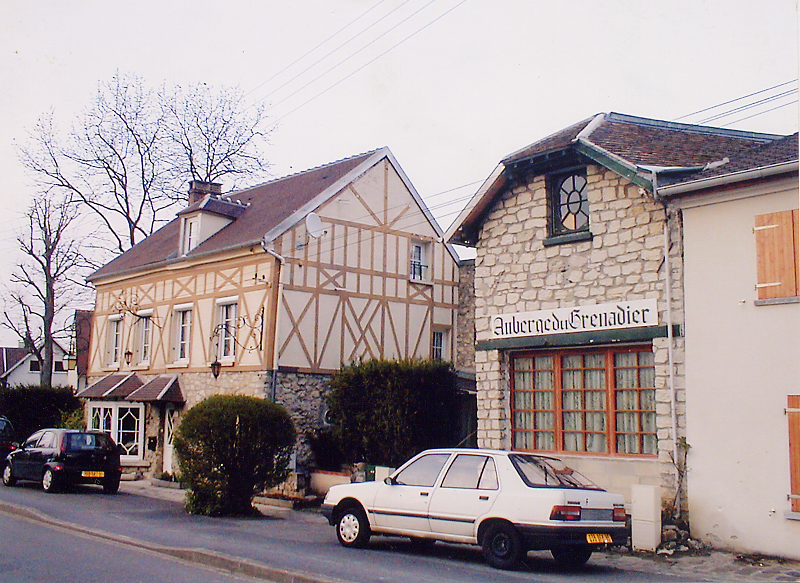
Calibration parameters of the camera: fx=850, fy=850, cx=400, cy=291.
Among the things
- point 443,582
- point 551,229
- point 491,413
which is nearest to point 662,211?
point 551,229

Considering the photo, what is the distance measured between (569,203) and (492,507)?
6.15m

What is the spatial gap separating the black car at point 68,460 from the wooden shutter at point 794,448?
1510cm

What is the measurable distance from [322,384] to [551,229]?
9.52 m

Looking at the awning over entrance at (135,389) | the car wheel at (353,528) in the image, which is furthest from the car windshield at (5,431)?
the car wheel at (353,528)

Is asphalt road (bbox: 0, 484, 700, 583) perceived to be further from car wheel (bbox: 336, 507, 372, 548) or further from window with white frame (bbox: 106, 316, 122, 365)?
window with white frame (bbox: 106, 316, 122, 365)

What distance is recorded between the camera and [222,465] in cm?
1606

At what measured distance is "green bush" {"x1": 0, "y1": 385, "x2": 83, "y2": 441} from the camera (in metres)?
A: 31.2

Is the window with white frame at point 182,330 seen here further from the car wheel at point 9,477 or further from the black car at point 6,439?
the car wheel at point 9,477

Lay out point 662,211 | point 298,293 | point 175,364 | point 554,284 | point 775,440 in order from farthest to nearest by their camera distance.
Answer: point 175,364
point 298,293
point 554,284
point 662,211
point 775,440

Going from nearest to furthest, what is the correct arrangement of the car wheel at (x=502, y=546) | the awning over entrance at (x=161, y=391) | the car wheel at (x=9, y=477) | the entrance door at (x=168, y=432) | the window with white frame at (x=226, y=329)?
the car wheel at (x=502, y=546) < the car wheel at (x=9, y=477) < the window with white frame at (x=226, y=329) < the awning over entrance at (x=161, y=391) < the entrance door at (x=168, y=432)

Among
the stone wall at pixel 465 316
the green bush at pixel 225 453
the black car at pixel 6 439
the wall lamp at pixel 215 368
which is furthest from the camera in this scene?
the stone wall at pixel 465 316

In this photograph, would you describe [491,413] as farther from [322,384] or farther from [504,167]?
[322,384]

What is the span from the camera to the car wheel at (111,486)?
66.4 ft

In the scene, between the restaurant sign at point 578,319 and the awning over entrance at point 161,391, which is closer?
the restaurant sign at point 578,319
